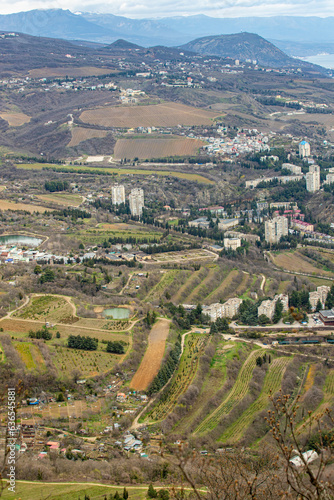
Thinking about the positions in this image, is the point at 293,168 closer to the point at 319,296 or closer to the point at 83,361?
the point at 319,296

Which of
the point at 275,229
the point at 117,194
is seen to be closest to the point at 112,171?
the point at 117,194

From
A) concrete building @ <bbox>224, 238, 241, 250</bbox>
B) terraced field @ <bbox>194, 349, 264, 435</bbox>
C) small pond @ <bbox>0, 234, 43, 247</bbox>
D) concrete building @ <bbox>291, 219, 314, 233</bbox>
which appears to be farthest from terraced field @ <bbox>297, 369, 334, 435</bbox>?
concrete building @ <bbox>291, 219, 314, 233</bbox>

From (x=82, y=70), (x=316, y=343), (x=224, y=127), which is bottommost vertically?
(x=316, y=343)

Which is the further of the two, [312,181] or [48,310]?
[312,181]

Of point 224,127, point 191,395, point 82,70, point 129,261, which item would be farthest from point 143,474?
point 82,70

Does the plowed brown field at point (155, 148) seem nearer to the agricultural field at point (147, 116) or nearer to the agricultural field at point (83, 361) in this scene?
the agricultural field at point (147, 116)

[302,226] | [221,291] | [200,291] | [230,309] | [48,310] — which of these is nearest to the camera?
[48,310]

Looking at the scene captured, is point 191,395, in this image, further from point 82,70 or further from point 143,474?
point 82,70
